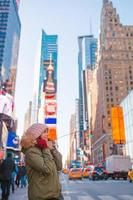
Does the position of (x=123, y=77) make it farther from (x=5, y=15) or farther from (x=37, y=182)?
(x=37, y=182)

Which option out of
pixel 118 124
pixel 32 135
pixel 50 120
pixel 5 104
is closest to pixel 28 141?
pixel 32 135

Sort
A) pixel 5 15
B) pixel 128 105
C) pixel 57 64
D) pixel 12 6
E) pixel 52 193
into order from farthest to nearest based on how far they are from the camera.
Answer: pixel 57 64, pixel 12 6, pixel 5 15, pixel 128 105, pixel 52 193

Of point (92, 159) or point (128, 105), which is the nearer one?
point (128, 105)

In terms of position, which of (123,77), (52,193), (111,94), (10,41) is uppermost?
(10,41)

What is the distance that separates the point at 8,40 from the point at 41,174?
147m

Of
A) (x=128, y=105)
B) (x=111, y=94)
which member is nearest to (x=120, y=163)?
(x=128, y=105)

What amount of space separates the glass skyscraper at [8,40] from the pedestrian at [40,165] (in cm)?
12210

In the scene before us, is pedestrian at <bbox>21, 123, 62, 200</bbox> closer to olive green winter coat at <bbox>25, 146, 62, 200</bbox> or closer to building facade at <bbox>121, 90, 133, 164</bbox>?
olive green winter coat at <bbox>25, 146, 62, 200</bbox>

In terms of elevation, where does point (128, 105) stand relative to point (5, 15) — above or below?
below

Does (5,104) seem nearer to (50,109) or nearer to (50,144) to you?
(50,144)

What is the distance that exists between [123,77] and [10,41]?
2636 inches

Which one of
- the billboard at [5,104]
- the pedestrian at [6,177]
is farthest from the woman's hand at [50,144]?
the billboard at [5,104]

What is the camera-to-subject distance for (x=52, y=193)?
318 cm

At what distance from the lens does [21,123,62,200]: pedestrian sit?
3.19 m
